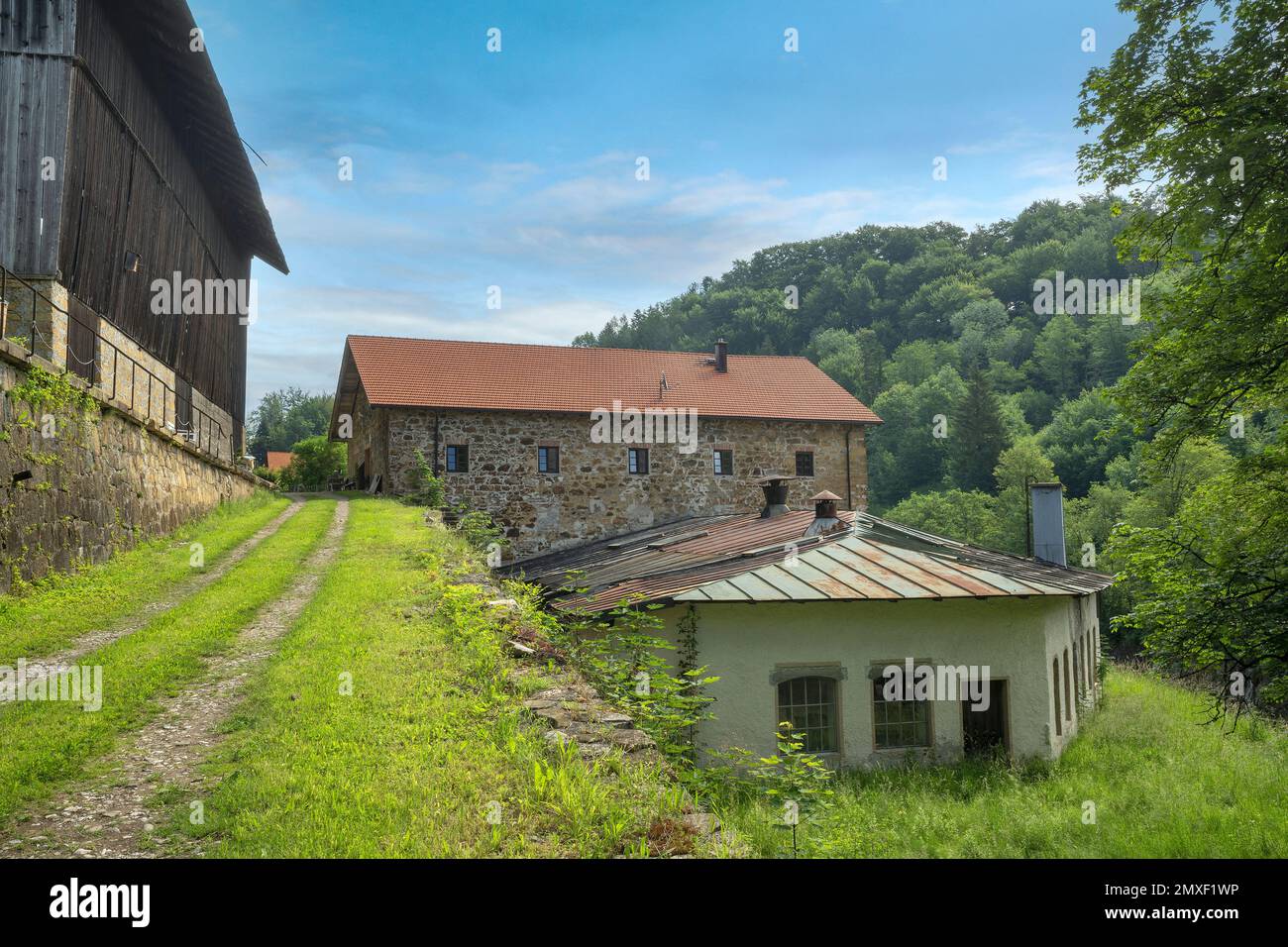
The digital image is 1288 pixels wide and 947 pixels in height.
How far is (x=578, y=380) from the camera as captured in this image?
31281 mm

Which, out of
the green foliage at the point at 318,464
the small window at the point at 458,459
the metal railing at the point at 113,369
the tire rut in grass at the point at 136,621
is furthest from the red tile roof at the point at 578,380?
the tire rut in grass at the point at 136,621

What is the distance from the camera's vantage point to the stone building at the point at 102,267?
11.2 metres

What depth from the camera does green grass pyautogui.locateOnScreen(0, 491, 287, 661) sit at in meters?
8.70

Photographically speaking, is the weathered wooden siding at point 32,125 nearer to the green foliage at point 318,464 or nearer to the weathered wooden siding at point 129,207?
the weathered wooden siding at point 129,207

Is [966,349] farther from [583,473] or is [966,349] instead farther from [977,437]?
[583,473]

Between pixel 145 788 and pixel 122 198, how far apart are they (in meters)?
15.1

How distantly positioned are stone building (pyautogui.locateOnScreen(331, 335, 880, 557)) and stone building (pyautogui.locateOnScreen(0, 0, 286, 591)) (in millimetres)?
6955

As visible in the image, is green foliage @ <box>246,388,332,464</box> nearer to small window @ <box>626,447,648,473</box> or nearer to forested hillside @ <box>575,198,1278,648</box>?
forested hillside @ <box>575,198,1278,648</box>

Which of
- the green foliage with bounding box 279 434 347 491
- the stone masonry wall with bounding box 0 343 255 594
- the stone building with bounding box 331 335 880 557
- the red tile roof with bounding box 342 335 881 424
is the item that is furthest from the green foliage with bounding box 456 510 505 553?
the green foliage with bounding box 279 434 347 491

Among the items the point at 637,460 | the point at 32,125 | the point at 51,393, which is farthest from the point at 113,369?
the point at 637,460

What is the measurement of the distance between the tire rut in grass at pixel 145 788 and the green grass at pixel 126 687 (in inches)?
6.1

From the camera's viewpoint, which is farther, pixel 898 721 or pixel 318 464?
pixel 318 464

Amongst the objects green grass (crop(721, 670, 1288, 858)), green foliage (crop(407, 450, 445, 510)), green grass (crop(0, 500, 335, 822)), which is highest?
green foliage (crop(407, 450, 445, 510))
